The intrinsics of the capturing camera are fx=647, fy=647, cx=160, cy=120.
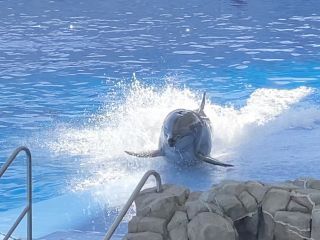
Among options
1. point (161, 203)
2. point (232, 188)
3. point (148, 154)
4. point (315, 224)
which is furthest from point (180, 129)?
point (315, 224)

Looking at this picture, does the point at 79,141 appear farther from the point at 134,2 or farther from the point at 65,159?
the point at 134,2

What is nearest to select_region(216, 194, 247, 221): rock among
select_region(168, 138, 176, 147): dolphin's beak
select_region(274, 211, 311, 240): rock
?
select_region(274, 211, 311, 240): rock

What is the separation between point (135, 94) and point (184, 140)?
377 centimetres

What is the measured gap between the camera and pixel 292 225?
3.85m

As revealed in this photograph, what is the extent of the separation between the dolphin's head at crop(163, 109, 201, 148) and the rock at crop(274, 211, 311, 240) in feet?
12.2

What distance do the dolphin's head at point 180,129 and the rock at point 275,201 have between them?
3614mm

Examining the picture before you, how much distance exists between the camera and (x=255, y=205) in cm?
397

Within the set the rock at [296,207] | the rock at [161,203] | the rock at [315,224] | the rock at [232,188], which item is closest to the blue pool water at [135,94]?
the rock at [161,203]

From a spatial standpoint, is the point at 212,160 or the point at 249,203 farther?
the point at 212,160

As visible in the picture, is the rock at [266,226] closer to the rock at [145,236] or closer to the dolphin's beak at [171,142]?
the rock at [145,236]

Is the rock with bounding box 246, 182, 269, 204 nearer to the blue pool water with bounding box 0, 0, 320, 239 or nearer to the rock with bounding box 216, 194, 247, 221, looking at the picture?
the rock with bounding box 216, 194, 247, 221

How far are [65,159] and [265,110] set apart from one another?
3841 millimetres

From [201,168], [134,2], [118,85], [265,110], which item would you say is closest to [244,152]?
[201,168]

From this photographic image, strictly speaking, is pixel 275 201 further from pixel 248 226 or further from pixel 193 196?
pixel 193 196
